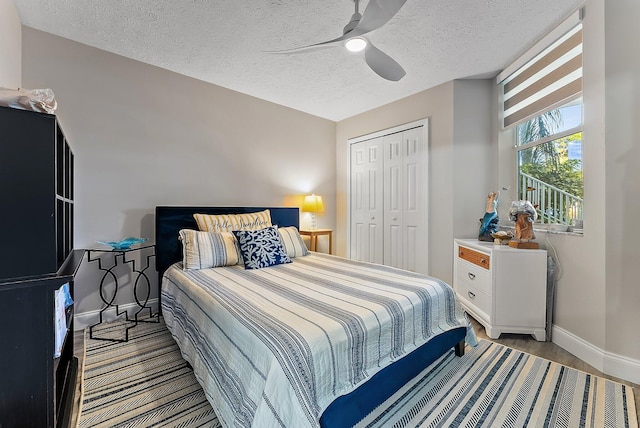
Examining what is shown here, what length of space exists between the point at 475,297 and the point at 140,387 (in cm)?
278

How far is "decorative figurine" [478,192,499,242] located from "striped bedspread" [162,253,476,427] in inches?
46.3

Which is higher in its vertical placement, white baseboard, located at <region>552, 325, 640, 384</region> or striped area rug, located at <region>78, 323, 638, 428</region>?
white baseboard, located at <region>552, 325, 640, 384</region>

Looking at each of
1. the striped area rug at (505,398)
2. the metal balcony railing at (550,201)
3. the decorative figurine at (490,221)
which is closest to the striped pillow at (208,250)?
the striped area rug at (505,398)

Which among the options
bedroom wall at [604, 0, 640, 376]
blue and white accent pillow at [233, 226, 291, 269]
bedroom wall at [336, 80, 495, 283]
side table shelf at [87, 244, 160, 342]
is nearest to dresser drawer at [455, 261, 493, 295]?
bedroom wall at [336, 80, 495, 283]

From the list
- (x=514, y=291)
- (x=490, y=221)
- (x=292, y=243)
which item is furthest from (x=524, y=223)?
(x=292, y=243)

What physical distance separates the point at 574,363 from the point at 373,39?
2.93m

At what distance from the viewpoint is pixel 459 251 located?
9.95 ft

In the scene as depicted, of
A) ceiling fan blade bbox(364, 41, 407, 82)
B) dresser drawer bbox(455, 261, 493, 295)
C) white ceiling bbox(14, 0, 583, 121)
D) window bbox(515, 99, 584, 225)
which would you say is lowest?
dresser drawer bbox(455, 261, 493, 295)

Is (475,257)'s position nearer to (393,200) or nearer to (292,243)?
(393,200)

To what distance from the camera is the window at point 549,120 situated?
2336 millimetres

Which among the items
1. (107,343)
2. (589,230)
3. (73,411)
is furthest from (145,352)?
(589,230)

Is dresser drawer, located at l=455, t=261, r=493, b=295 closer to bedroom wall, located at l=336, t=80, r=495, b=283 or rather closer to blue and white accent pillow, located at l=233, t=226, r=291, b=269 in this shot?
bedroom wall, located at l=336, t=80, r=495, b=283

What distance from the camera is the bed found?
113 cm

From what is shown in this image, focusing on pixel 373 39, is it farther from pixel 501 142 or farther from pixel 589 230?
pixel 589 230
